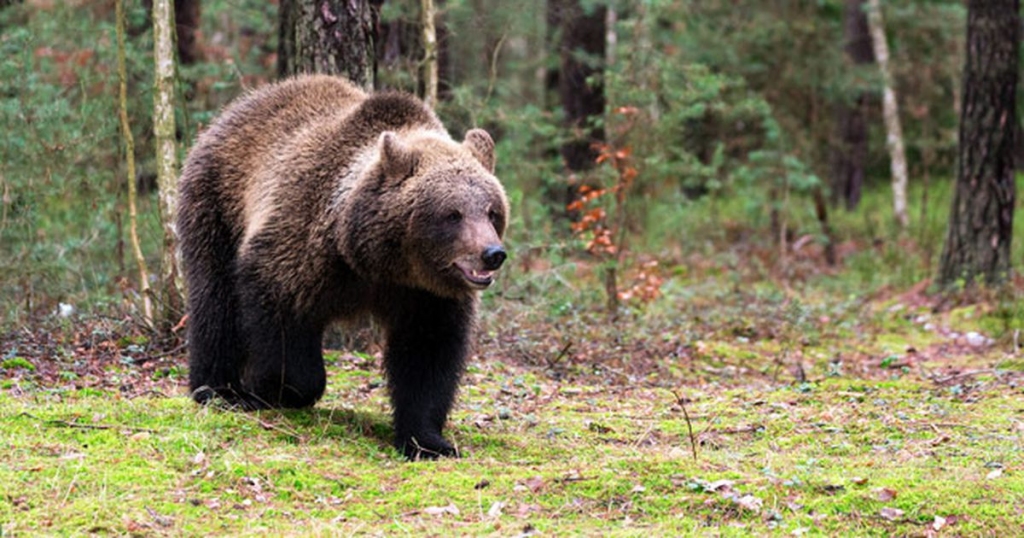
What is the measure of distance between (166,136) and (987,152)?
10271mm

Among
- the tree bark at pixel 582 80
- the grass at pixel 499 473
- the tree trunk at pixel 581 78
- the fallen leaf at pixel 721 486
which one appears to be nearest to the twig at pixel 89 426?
the grass at pixel 499 473

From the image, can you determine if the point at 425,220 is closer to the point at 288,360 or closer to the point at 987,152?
the point at 288,360

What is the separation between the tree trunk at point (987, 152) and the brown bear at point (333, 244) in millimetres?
9526

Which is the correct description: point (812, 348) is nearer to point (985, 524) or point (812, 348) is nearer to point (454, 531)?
point (985, 524)

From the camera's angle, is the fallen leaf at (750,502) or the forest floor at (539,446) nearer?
the forest floor at (539,446)

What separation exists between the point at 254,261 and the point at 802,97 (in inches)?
608

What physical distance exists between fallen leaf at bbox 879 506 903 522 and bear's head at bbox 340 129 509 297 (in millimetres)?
2410

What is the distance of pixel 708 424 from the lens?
26.6 ft

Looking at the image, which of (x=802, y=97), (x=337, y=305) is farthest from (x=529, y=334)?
(x=802, y=97)

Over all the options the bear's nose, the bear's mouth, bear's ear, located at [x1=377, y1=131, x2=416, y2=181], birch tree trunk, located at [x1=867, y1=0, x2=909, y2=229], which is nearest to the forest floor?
the bear's mouth

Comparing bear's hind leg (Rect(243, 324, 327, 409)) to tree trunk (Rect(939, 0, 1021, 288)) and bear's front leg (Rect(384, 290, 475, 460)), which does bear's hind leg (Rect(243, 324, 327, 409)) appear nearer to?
bear's front leg (Rect(384, 290, 475, 460))

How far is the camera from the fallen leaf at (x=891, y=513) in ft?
18.7

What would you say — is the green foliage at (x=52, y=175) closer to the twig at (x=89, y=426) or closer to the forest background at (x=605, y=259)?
the forest background at (x=605, y=259)

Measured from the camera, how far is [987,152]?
14.7 metres
